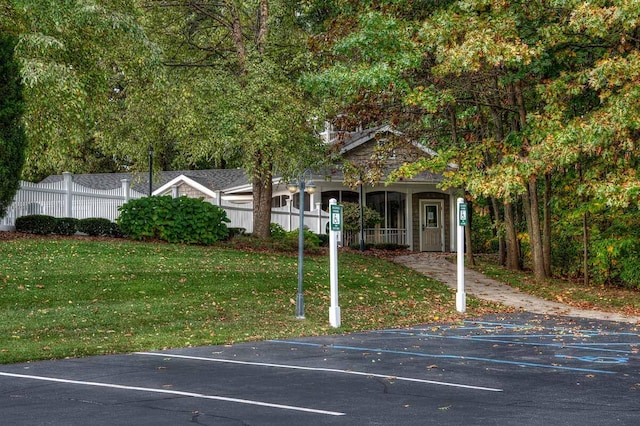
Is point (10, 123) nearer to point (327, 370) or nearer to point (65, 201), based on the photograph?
point (65, 201)

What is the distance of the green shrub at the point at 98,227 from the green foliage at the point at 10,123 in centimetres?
657

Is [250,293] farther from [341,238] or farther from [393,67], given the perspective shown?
[341,238]

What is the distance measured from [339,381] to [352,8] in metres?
18.2

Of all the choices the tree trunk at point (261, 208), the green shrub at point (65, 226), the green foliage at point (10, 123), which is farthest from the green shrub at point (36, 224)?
the tree trunk at point (261, 208)

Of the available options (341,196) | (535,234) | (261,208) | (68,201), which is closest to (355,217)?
(341,196)

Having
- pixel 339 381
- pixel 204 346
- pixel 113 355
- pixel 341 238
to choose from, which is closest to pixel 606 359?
pixel 339 381

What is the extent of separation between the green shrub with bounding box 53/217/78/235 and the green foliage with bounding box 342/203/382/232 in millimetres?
13050

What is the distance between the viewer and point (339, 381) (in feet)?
38.7

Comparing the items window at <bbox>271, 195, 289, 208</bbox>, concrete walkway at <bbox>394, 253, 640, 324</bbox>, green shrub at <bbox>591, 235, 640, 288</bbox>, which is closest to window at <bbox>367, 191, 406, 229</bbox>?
window at <bbox>271, 195, 289, 208</bbox>

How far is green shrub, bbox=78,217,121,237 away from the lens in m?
29.0

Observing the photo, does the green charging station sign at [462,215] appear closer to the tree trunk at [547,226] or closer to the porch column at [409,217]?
the tree trunk at [547,226]

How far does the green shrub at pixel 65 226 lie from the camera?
28344mm

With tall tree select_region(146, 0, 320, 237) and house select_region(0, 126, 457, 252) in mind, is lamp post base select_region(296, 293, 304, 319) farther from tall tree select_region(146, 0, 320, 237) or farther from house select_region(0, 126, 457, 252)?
house select_region(0, 126, 457, 252)

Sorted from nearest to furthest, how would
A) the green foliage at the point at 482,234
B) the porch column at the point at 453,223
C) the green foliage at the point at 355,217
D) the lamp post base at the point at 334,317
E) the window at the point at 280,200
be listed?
the lamp post base at the point at 334,317
the green foliage at the point at 482,234
the green foliage at the point at 355,217
the porch column at the point at 453,223
the window at the point at 280,200
